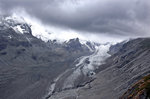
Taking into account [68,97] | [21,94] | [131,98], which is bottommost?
[131,98]

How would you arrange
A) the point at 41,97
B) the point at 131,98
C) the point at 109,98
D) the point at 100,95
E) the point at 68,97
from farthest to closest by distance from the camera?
the point at 41,97 → the point at 68,97 → the point at 100,95 → the point at 109,98 → the point at 131,98

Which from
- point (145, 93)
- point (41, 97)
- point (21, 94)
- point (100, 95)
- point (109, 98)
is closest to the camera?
point (145, 93)

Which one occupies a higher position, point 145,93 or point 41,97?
point 41,97

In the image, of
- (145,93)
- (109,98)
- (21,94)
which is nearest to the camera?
(145,93)

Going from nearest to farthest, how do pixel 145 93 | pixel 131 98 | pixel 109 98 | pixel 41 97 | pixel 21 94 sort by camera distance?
1. pixel 145 93
2. pixel 131 98
3. pixel 109 98
4. pixel 41 97
5. pixel 21 94

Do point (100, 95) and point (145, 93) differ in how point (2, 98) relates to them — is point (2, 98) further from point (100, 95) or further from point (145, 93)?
point (145, 93)

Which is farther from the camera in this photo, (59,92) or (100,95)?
(59,92)

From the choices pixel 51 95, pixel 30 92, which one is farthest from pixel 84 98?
pixel 30 92

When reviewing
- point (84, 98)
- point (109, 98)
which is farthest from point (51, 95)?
point (109, 98)

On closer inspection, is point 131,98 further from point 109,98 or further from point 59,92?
point 59,92
